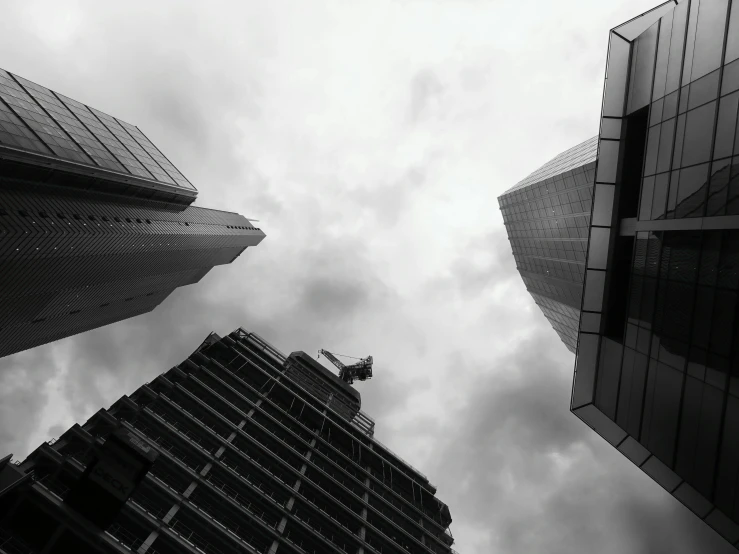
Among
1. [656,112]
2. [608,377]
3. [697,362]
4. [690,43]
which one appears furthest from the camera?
[608,377]

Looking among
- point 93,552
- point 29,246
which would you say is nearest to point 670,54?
point 93,552

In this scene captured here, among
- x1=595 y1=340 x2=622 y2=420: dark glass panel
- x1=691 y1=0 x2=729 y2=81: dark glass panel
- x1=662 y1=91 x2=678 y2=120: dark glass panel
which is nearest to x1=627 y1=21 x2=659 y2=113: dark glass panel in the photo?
x1=662 y1=91 x2=678 y2=120: dark glass panel

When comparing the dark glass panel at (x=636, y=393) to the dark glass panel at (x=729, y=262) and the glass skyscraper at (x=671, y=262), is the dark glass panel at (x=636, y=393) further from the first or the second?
the dark glass panel at (x=729, y=262)

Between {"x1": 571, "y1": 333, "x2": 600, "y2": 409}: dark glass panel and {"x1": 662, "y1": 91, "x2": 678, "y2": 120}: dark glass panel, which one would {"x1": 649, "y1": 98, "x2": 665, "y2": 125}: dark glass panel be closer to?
{"x1": 662, "y1": 91, "x2": 678, "y2": 120}: dark glass panel

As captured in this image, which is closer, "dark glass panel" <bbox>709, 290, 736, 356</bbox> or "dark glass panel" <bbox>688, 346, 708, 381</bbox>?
"dark glass panel" <bbox>709, 290, 736, 356</bbox>

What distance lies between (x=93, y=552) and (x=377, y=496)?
39169 millimetres

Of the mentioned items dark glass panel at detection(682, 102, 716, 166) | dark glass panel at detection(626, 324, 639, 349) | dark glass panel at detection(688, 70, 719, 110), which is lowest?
dark glass panel at detection(626, 324, 639, 349)

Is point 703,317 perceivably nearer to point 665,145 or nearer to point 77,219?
point 665,145

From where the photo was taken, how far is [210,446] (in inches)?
1925

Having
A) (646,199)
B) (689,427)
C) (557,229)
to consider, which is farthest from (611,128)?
(557,229)

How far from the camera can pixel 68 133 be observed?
6225cm

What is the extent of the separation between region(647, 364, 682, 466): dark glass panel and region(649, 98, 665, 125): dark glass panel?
36.1ft

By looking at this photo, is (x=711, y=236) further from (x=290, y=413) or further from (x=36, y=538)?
(x=290, y=413)

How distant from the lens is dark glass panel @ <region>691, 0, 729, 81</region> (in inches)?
663
